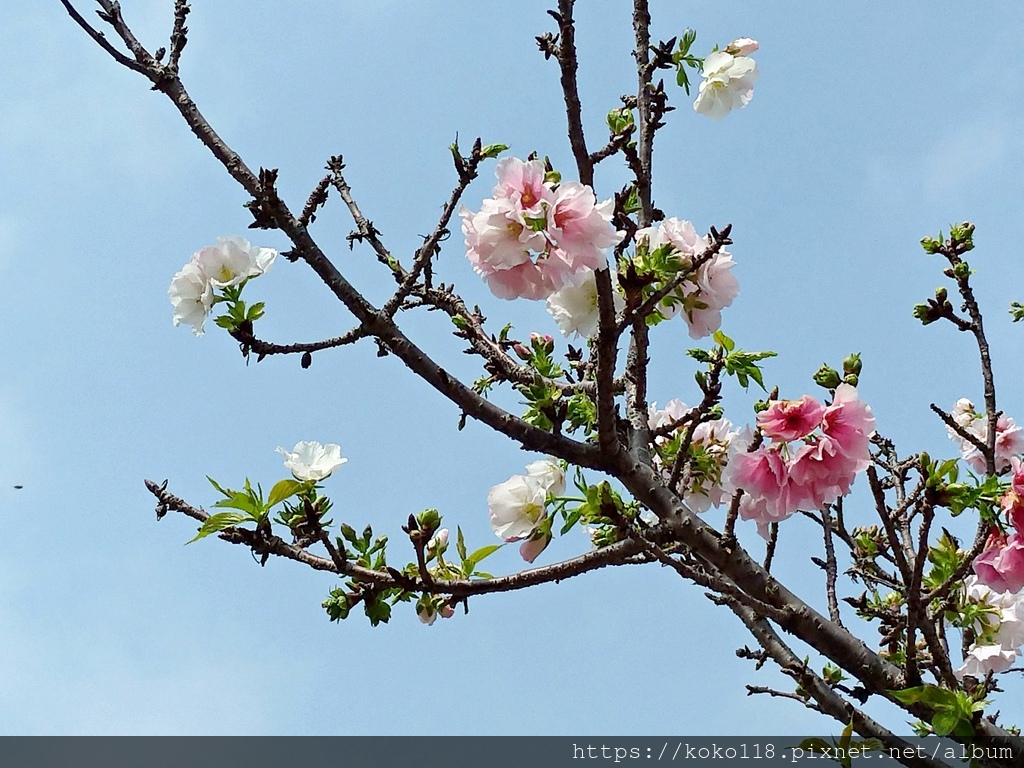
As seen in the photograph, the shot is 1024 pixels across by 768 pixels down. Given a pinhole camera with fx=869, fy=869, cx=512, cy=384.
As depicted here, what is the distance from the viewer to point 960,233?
3.57m

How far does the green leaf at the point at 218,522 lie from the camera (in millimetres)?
2393

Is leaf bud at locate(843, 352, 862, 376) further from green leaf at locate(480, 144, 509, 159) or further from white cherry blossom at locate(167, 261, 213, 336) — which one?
white cherry blossom at locate(167, 261, 213, 336)

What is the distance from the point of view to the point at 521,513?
8.79ft

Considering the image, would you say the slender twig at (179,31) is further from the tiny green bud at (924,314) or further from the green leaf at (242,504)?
the tiny green bud at (924,314)

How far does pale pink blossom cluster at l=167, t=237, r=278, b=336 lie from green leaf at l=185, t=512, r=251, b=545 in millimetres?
540

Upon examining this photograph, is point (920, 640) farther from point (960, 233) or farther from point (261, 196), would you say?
point (261, 196)

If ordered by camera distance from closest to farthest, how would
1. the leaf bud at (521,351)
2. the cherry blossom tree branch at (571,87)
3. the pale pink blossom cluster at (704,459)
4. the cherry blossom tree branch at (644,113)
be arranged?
the cherry blossom tree branch at (571,87)
the cherry blossom tree branch at (644,113)
the pale pink blossom cluster at (704,459)
the leaf bud at (521,351)

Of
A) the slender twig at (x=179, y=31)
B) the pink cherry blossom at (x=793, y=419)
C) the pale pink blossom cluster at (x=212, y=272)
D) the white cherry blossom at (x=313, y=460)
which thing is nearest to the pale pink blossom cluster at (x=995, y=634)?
the pink cherry blossom at (x=793, y=419)

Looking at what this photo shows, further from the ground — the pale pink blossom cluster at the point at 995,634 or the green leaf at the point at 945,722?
the pale pink blossom cluster at the point at 995,634

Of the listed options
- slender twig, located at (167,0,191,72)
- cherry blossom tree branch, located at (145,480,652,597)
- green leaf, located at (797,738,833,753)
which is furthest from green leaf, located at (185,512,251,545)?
green leaf, located at (797,738,833,753)

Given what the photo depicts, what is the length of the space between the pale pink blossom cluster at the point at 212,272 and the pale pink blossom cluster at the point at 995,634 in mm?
2611

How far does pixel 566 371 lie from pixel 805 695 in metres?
1.43

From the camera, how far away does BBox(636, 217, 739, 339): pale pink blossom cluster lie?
2.43 meters

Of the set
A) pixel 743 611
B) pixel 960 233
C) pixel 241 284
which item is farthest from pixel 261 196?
pixel 960 233
